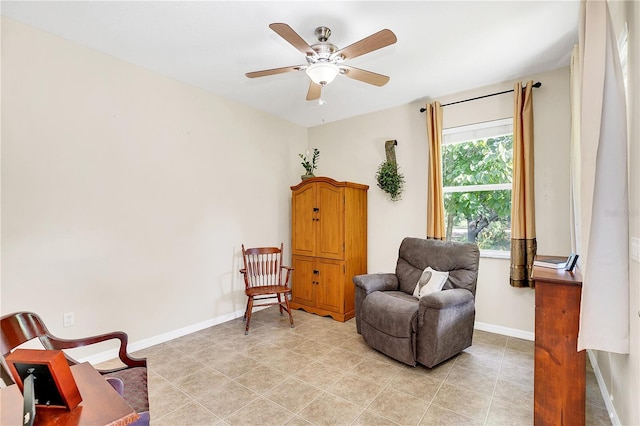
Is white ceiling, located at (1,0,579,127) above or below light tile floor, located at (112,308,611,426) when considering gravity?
above

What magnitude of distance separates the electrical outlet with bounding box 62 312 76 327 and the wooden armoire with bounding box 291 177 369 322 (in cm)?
241

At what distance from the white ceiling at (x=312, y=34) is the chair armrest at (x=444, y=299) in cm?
208

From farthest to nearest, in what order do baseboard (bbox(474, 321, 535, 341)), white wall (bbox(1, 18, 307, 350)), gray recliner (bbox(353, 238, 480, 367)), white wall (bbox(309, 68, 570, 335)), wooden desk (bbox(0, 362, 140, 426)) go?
baseboard (bbox(474, 321, 535, 341))
white wall (bbox(309, 68, 570, 335))
gray recliner (bbox(353, 238, 480, 367))
white wall (bbox(1, 18, 307, 350))
wooden desk (bbox(0, 362, 140, 426))

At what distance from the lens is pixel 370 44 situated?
2016 mm

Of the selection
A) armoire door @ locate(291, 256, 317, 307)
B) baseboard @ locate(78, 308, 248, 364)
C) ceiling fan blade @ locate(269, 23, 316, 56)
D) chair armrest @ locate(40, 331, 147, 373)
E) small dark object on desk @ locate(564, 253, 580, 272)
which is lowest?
baseboard @ locate(78, 308, 248, 364)

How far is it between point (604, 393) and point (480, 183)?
84.0 inches

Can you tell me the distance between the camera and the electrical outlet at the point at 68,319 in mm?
2484

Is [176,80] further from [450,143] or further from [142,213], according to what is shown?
[450,143]

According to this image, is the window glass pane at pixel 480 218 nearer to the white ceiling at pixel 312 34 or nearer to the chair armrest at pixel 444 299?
the chair armrest at pixel 444 299

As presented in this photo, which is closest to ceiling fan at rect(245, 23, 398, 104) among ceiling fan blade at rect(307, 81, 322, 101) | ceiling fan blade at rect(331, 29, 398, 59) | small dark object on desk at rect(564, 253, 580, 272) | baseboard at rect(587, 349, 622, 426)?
ceiling fan blade at rect(331, 29, 398, 59)

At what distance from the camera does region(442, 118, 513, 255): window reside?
11.0 ft

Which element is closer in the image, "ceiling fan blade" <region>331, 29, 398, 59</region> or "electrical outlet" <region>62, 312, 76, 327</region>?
"ceiling fan blade" <region>331, 29, 398, 59</region>

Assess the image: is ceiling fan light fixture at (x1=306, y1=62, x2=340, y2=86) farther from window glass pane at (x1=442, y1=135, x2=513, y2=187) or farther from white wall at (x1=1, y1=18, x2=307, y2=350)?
window glass pane at (x1=442, y1=135, x2=513, y2=187)

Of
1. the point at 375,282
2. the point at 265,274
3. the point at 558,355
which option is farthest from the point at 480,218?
the point at 265,274
